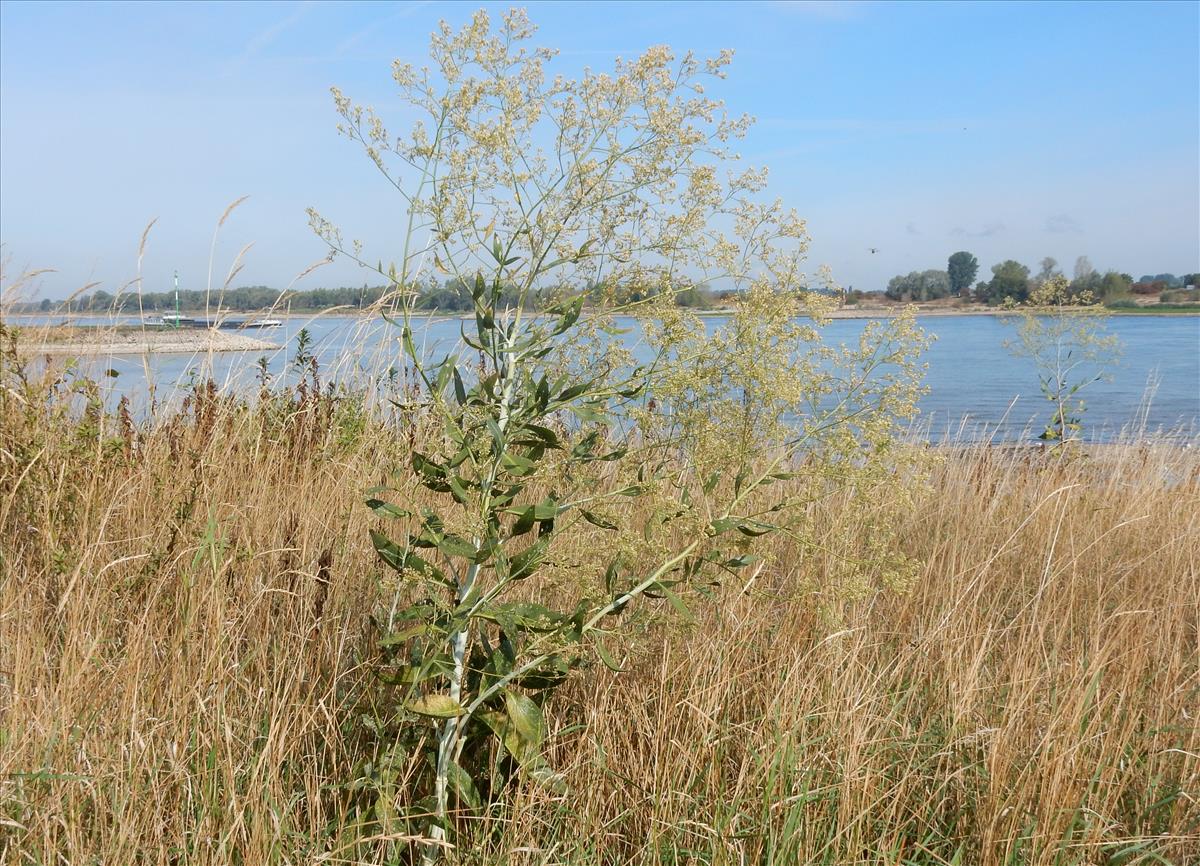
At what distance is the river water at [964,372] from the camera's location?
5505 mm

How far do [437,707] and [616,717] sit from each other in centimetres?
67

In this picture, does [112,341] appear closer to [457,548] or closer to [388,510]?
[388,510]

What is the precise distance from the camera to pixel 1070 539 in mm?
4074

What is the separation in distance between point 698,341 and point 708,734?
3.25 ft

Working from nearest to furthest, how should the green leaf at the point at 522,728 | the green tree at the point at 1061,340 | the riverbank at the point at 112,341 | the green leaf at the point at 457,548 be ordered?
1. the green leaf at the point at 457,548
2. the green leaf at the point at 522,728
3. the riverbank at the point at 112,341
4. the green tree at the point at 1061,340

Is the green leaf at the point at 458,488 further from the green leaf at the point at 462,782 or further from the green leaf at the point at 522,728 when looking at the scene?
the green leaf at the point at 462,782

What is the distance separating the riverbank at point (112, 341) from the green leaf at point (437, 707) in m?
3.24

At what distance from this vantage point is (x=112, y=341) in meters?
5.08

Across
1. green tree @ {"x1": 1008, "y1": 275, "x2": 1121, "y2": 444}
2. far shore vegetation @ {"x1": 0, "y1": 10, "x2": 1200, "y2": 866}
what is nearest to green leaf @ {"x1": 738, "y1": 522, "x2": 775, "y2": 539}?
far shore vegetation @ {"x1": 0, "y1": 10, "x2": 1200, "y2": 866}

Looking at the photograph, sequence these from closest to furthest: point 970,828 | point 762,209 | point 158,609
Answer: point 970,828 < point 762,209 < point 158,609

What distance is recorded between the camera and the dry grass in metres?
2.15

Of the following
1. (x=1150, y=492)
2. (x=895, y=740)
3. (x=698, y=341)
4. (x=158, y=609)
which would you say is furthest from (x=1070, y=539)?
(x=158, y=609)

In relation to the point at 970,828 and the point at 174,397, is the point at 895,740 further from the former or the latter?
the point at 174,397

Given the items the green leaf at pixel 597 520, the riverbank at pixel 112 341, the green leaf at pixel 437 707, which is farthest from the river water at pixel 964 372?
the green leaf at pixel 437 707
